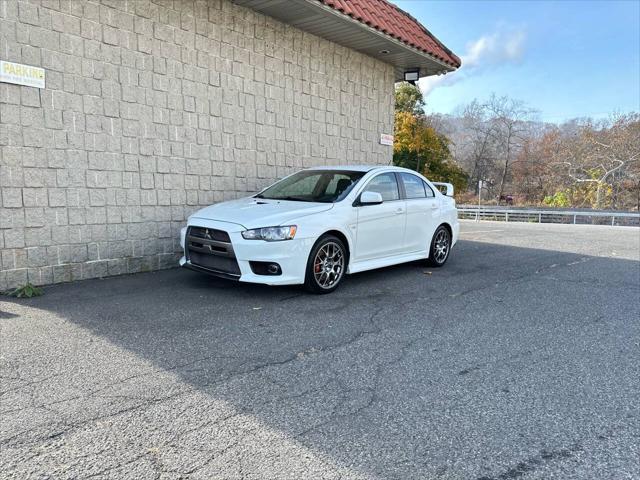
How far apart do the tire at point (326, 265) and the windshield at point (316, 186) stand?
636 mm

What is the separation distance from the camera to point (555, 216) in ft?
90.3

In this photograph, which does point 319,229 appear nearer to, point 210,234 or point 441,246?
point 210,234

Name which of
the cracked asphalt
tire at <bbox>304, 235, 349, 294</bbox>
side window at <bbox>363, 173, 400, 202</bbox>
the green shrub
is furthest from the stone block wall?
tire at <bbox>304, 235, 349, 294</bbox>

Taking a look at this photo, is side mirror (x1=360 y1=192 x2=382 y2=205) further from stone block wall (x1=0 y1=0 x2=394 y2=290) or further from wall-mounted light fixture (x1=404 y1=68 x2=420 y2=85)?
wall-mounted light fixture (x1=404 y1=68 x2=420 y2=85)

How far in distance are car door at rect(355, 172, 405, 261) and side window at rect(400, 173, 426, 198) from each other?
243 mm

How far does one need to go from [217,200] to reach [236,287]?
2.59 meters

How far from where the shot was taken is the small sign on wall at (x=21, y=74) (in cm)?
591

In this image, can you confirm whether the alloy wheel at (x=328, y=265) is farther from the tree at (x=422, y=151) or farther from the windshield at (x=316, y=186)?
the tree at (x=422, y=151)

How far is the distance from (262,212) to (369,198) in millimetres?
1485

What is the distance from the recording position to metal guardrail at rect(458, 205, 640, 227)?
24.7m

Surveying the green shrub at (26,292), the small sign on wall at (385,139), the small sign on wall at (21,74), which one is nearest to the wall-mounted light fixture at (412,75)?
the small sign on wall at (385,139)

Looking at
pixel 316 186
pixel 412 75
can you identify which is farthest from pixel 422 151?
pixel 316 186

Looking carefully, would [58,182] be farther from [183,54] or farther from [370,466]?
[370,466]

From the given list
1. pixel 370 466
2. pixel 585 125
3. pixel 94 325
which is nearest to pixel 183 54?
pixel 94 325
